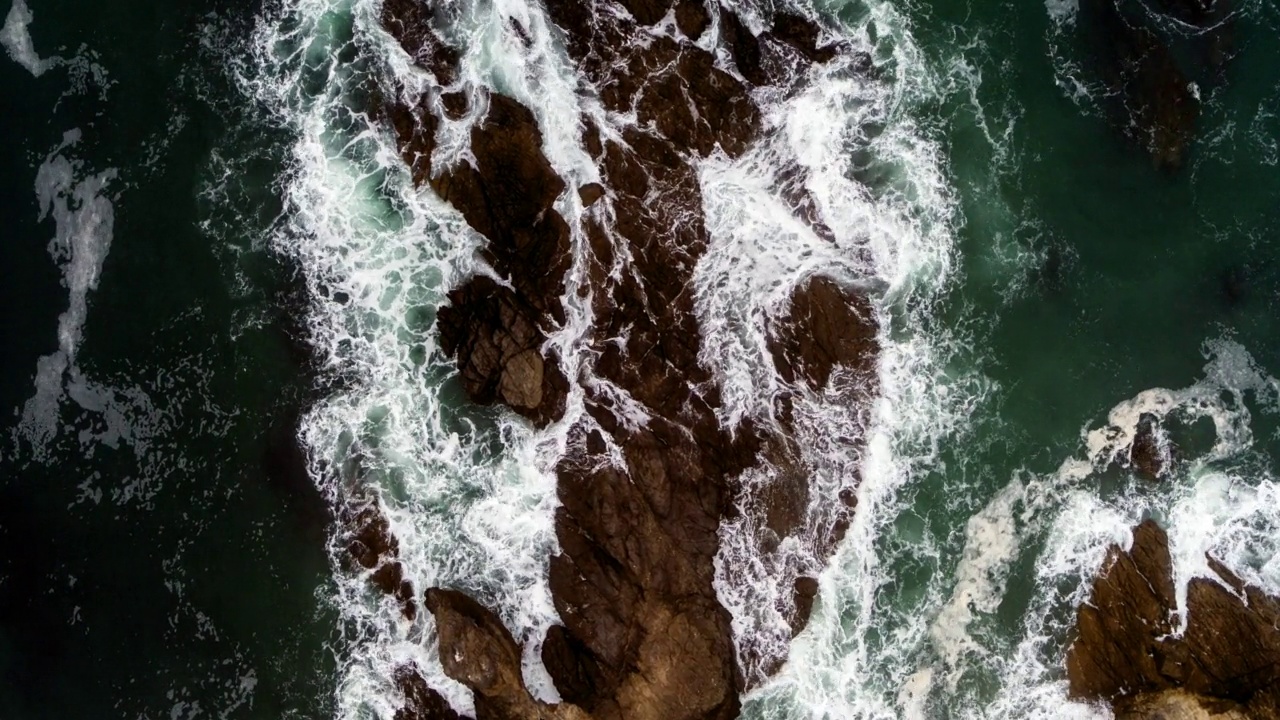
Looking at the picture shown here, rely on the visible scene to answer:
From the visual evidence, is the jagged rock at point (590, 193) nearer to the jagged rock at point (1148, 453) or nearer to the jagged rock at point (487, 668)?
the jagged rock at point (487, 668)

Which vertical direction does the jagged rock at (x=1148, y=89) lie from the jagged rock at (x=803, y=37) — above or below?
above

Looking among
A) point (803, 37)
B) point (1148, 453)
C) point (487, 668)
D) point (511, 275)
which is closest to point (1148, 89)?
point (803, 37)

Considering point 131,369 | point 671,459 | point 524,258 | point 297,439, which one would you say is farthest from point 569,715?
point 131,369

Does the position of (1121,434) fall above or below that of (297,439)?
above

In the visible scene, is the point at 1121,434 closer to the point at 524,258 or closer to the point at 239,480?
the point at 524,258

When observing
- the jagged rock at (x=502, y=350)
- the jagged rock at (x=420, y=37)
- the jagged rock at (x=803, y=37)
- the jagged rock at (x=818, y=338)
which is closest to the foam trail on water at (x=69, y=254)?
the jagged rock at (x=420, y=37)

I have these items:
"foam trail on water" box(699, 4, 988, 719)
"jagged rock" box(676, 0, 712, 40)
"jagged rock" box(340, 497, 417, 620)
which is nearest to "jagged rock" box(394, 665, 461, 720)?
"jagged rock" box(340, 497, 417, 620)
